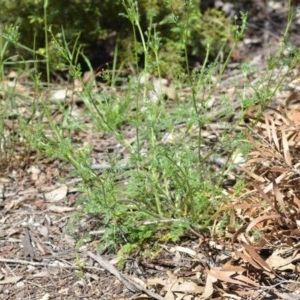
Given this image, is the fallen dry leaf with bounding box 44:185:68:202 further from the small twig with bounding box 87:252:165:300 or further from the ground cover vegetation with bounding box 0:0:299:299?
the small twig with bounding box 87:252:165:300

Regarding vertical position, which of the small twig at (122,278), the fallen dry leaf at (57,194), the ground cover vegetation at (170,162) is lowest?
the fallen dry leaf at (57,194)

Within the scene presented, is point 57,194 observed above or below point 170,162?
below

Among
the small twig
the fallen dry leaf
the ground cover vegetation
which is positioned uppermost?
the ground cover vegetation

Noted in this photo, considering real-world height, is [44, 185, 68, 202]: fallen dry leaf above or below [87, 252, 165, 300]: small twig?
below

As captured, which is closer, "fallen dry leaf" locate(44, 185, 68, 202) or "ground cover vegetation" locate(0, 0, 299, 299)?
"ground cover vegetation" locate(0, 0, 299, 299)

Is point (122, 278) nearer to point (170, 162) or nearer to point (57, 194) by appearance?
point (170, 162)

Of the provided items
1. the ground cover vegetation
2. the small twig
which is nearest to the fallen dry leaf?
the ground cover vegetation

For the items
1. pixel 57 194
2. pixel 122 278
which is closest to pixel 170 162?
pixel 122 278

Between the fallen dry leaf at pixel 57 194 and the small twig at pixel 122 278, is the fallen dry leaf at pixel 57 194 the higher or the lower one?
the lower one

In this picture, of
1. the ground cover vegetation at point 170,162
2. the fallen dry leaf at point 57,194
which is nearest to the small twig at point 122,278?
the ground cover vegetation at point 170,162

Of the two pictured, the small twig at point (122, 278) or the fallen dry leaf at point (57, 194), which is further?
the fallen dry leaf at point (57, 194)

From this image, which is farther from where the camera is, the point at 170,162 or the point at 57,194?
the point at 57,194

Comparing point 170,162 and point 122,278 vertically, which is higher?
point 170,162

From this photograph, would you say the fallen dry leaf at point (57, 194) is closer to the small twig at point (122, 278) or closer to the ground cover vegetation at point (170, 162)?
the ground cover vegetation at point (170, 162)
